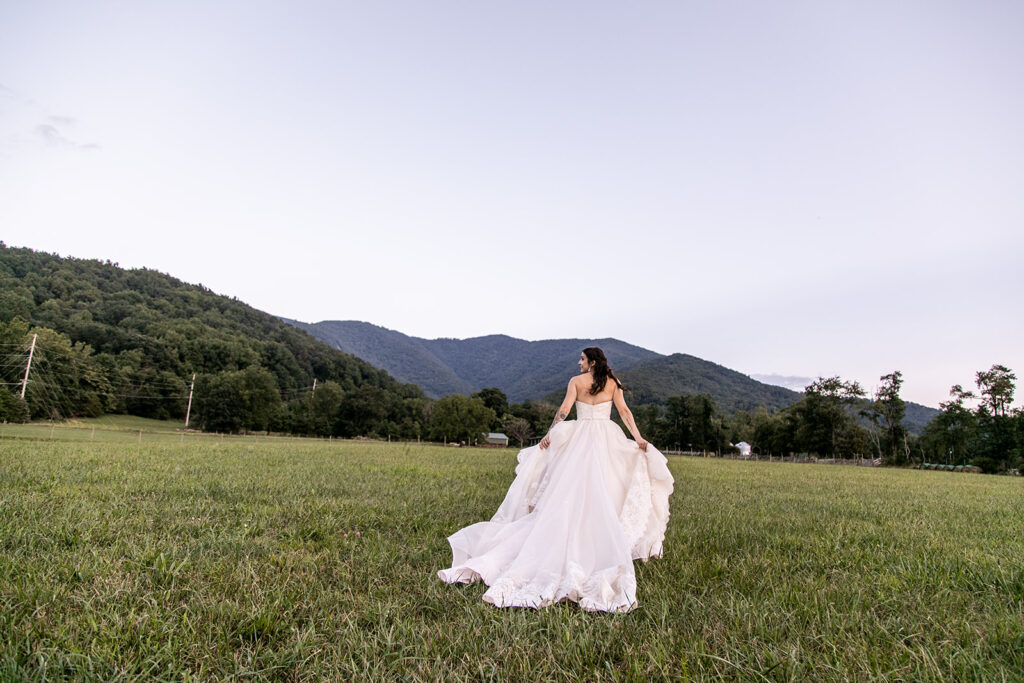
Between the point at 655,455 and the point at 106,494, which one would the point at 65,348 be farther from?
the point at 655,455

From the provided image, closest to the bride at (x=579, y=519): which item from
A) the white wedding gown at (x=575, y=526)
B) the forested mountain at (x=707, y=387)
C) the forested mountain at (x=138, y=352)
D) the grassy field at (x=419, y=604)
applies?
the white wedding gown at (x=575, y=526)

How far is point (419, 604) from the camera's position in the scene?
13.8 ft

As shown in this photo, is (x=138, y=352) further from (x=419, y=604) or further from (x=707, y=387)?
(x=707, y=387)

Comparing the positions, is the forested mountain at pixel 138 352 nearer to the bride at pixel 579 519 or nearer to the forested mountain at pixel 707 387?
the bride at pixel 579 519

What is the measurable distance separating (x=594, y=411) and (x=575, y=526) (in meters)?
1.56

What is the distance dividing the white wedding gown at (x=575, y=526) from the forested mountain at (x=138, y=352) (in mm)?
75357

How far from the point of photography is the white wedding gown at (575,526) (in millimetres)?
4574

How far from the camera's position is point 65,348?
228 feet

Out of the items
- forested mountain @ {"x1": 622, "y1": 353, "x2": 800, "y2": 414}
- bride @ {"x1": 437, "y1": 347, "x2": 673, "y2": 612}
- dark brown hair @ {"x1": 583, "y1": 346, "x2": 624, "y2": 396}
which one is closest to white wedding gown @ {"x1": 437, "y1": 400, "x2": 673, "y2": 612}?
bride @ {"x1": 437, "y1": 347, "x2": 673, "y2": 612}

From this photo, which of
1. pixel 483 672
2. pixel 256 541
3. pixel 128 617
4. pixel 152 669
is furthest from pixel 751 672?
pixel 256 541

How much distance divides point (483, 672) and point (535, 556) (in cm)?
200

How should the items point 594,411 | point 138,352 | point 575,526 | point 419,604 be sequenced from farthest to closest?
point 138,352
point 594,411
point 575,526
point 419,604

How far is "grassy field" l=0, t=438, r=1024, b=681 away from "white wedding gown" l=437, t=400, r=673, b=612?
0.87ft

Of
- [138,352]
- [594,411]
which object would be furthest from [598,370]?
[138,352]
